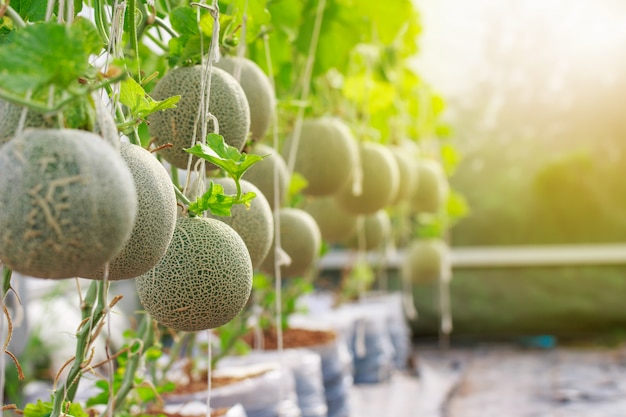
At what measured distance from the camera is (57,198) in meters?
0.40

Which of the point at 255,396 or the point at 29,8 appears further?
the point at 255,396

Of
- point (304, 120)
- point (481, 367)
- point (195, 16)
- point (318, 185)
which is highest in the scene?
point (195, 16)

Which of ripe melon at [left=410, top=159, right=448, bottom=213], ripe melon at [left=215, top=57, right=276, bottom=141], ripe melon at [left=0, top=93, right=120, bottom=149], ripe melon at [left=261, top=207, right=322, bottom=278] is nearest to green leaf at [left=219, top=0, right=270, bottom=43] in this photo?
ripe melon at [left=215, top=57, right=276, bottom=141]

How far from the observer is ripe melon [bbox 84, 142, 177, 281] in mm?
517

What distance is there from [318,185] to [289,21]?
284 mm

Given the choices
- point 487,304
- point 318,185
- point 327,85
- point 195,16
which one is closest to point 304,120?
point 318,185

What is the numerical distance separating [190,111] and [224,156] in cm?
13

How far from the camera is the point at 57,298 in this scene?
7.79ft

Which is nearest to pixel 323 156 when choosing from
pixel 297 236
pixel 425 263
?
pixel 297 236

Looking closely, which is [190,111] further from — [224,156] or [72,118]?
[72,118]

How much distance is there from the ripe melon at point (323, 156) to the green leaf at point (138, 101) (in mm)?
618

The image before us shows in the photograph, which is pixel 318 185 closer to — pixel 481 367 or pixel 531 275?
pixel 481 367

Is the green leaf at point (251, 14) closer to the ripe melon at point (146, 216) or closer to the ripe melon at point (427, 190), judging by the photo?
the ripe melon at point (146, 216)

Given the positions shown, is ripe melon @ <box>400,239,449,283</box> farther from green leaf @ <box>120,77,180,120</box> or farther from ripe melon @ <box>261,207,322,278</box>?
green leaf @ <box>120,77,180,120</box>
